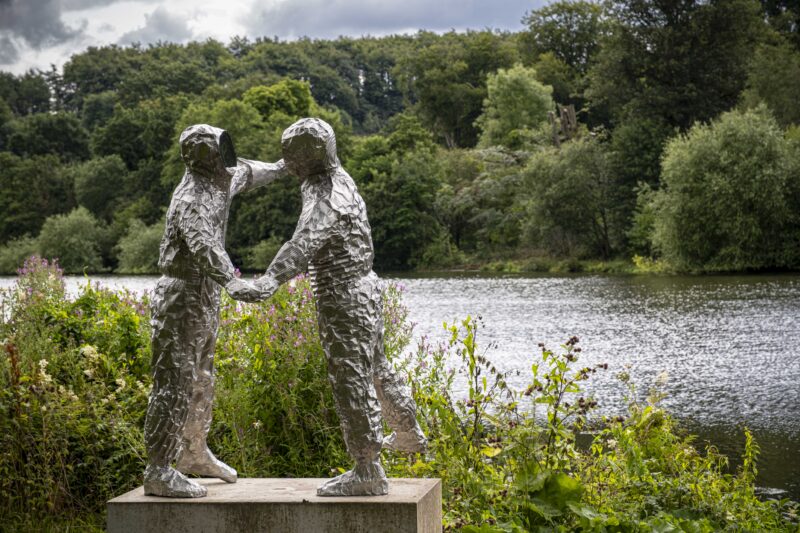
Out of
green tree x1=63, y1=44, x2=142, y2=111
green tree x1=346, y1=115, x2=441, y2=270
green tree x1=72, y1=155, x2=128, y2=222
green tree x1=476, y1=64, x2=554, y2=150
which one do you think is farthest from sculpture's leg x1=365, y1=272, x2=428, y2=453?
green tree x1=63, y1=44, x2=142, y2=111

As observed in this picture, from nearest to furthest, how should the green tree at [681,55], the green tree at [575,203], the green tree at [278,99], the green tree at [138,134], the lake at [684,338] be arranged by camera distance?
the lake at [684,338] → the green tree at [575,203] → the green tree at [681,55] → the green tree at [278,99] → the green tree at [138,134]

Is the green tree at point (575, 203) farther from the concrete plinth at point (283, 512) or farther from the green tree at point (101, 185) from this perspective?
the concrete plinth at point (283, 512)

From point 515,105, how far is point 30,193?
3400 cm

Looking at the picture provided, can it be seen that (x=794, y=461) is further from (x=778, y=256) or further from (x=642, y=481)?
(x=778, y=256)

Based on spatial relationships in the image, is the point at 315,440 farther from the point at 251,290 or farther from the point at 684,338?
the point at 684,338

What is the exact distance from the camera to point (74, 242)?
54969 mm

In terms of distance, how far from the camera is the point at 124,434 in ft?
21.4

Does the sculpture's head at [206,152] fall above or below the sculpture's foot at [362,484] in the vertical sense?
above

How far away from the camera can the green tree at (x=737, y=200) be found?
3581 cm

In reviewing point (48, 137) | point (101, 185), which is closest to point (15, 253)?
point (101, 185)

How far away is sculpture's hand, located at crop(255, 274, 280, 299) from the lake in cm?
314

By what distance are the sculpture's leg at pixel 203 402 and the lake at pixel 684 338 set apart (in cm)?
293

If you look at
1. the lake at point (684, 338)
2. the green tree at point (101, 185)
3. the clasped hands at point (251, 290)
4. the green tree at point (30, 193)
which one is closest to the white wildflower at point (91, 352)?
the lake at point (684, 338)

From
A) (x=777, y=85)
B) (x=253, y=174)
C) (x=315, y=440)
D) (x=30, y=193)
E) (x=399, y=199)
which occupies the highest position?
(x=777, y=85)
